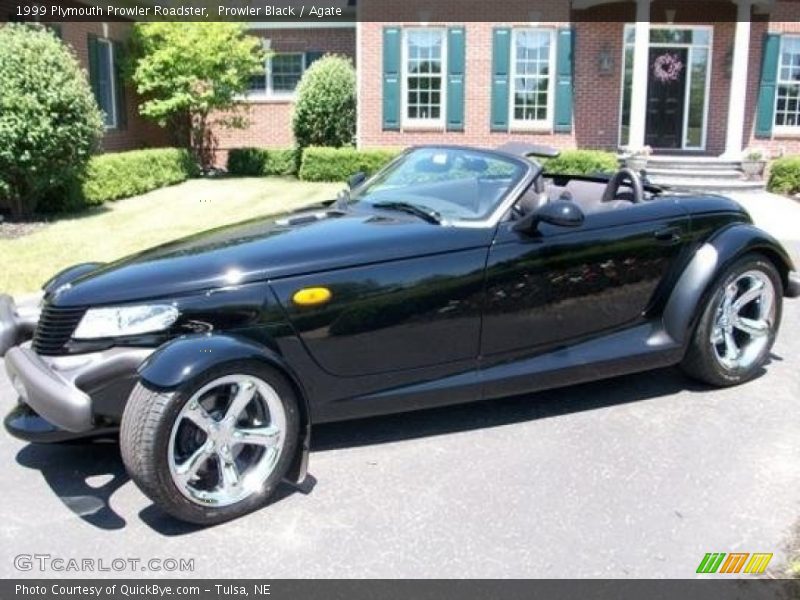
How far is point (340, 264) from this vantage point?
12.3ft

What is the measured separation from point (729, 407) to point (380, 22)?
52.1 ft

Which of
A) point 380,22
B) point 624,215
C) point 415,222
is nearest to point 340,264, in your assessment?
point 415,222

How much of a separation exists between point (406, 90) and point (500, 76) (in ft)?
7.16

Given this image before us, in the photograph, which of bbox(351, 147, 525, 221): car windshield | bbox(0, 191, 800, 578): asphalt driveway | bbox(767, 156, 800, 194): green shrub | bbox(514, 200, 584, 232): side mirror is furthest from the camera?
bbox(767, 156, 800, 194): green shrub

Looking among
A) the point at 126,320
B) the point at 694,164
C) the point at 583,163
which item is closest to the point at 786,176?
the point at 694,164

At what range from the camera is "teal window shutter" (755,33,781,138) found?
18.3 metres

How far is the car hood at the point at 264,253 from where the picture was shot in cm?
356

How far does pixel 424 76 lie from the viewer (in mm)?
18859

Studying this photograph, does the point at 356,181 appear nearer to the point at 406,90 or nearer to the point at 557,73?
the point at 406,90

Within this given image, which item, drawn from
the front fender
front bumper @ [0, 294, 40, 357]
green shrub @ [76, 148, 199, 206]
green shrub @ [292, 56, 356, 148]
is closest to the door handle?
the front fender

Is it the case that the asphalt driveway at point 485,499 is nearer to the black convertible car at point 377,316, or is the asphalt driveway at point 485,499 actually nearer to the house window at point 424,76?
the black convertible car at point 377,316

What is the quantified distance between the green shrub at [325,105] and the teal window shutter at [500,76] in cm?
348

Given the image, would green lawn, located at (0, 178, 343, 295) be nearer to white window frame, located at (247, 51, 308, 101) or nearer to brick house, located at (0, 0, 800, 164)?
brick house, located at (0, 0, 800, 164)

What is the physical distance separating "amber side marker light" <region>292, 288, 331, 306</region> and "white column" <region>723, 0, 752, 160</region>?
632 inches
